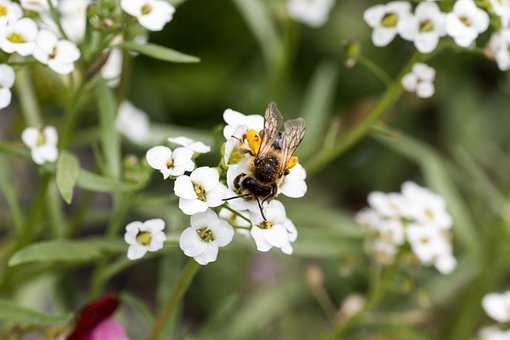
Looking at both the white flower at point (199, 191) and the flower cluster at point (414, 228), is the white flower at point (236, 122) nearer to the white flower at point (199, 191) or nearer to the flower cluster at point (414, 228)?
the white flower at point (199, 191)

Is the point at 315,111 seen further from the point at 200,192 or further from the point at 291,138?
the point at 200,192

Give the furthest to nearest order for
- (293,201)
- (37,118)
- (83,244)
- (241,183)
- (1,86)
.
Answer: (293,201)
(37,118)
(83,244)
(1,86)
(241,183)

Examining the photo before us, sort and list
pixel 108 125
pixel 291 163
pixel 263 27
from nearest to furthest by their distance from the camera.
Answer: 1. pixel 291 163
2. pixel 108 125
3. pixel 263 27

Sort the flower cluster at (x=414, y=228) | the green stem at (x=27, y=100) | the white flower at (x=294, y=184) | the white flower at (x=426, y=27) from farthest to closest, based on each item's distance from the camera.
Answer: the green stem at (x=27, y=100) < the flower cluster at (x=414, y=228) < the white flower at (x=426, y=27) < the white flower at (x=294, y=184)

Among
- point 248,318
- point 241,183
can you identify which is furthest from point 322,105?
point 241,183

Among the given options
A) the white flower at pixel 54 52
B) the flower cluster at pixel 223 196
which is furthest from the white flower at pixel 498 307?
the white flower at pixel 54 52

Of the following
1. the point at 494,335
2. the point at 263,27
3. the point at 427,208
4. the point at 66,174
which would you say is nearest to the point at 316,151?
the point at 263,27

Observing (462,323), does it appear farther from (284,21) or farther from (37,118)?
(37,118)
